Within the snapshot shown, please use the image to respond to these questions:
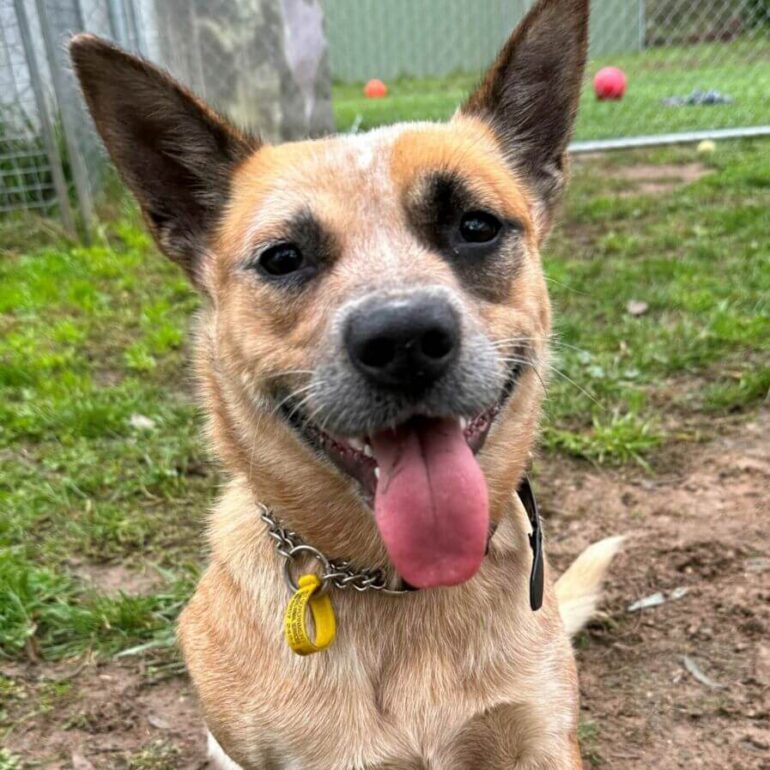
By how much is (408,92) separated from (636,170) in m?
7.19

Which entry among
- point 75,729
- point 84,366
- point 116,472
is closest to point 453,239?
point 75,729

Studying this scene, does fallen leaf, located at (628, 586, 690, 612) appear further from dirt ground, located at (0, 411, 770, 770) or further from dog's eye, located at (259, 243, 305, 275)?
dog's eye, located at (259, 243, 305, 275)

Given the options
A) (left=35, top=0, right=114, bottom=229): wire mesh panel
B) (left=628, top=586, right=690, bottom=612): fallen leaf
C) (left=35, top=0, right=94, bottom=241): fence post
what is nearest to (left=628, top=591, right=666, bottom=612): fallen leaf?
(left=628, top=586, right=690, bottom=612): fallen leaf

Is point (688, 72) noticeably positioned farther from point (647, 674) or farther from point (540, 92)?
point (647, 674)

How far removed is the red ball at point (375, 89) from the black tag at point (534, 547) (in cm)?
1385

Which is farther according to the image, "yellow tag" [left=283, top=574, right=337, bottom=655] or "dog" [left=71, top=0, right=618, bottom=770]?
"yellow tag" [left=283, top=574, right=337, bottom=655]

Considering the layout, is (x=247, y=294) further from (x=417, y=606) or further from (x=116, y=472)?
(x=116, y=472)

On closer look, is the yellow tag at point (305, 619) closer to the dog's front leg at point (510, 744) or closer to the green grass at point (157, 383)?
the dog's front leg at point (510, 744)

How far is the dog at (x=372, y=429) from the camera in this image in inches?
73.3

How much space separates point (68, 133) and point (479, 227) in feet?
18.4

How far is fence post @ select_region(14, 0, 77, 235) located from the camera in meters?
6.51

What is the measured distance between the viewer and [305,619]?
2.02 m

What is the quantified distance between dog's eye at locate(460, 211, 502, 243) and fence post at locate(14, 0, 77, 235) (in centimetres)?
548

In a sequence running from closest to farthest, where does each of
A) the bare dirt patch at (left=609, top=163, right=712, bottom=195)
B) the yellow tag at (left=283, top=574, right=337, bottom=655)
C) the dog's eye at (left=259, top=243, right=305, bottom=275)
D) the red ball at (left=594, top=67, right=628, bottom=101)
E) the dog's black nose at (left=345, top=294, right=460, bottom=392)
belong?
the dog's black nose at (left=345, top=294, right=460, bottom=392) < the yellow tag at (left=283, top=574, right=337, bottom=655) < the dog's eye at (left=259, top=243, right=305, bottom=275) < the bare dirt patch at (left=609, top=163, right=712, bottom=195) < the red ball at (left=594, top=67, right=628, bottom=101)
